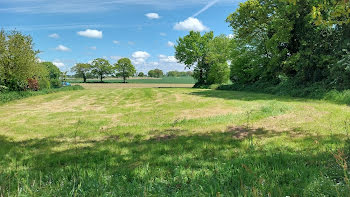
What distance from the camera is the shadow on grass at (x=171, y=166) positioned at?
9.78ft

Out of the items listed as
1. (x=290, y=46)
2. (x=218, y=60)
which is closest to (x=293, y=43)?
(x=290, y=46)

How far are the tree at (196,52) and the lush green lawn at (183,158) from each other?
38.5 m

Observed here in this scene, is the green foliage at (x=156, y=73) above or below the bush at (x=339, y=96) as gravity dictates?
above

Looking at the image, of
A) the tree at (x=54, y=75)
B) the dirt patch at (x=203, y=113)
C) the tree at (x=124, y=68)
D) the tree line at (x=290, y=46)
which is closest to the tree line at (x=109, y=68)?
the tree at (x=124, y=68)

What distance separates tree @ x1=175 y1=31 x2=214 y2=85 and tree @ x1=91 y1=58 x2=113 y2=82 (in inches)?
2262

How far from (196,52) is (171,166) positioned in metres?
44.4

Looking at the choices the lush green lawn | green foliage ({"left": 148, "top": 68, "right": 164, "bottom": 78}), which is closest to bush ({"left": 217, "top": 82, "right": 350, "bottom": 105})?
the lush green lawn

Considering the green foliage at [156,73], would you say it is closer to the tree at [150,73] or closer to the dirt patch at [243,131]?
the tree at [150,73]

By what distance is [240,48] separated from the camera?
3506 centimetres

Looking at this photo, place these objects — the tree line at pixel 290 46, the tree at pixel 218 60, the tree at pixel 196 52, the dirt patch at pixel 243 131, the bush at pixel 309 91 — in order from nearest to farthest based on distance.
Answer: the dirt patch at pixel 243 131
the bush at pixel 309 91
the tree line at pixel 290 46
the tree at pixel 218 60
the tree at pixel 196 52

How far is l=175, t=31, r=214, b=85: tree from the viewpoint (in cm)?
4688

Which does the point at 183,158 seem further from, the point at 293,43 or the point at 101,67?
the point at 101,67

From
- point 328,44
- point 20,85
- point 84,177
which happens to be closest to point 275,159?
point 84,177

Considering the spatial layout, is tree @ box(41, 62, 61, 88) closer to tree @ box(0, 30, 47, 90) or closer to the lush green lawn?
tree @ box(0, 30, 47, 90)
